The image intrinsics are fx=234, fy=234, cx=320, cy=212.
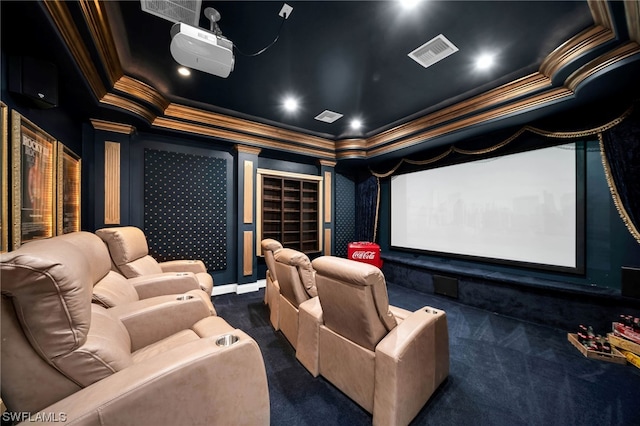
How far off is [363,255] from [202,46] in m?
3.76

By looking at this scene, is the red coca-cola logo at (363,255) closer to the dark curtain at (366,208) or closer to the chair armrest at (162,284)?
the dark curtain at (366,208)

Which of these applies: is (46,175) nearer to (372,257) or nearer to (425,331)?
(425,331)

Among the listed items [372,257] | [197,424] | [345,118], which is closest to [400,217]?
[372,257]

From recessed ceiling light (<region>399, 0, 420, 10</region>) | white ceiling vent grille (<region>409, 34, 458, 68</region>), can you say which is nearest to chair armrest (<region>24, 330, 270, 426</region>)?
recessed ceiling light (<region>399, 0, 420, 10</region>)

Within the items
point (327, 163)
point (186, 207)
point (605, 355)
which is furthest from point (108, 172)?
point (605, 355)

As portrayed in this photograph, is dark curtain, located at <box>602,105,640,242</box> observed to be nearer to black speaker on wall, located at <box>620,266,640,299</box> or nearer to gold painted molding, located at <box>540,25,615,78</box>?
black speaker on wall, located at <box>620,266,640,299</box>

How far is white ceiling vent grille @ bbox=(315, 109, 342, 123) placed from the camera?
3.39m

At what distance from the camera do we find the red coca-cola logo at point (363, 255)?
4383 millimetres

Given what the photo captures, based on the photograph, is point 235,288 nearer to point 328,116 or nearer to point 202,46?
point 328,116

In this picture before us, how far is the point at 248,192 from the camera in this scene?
390 centimetres

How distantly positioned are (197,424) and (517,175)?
13.0 feet

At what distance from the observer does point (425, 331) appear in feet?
4.63

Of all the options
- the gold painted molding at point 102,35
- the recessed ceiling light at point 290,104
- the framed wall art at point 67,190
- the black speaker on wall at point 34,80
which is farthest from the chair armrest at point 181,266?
the recessed ceiling light at point 290,104

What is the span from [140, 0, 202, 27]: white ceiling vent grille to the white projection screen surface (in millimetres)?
3729
